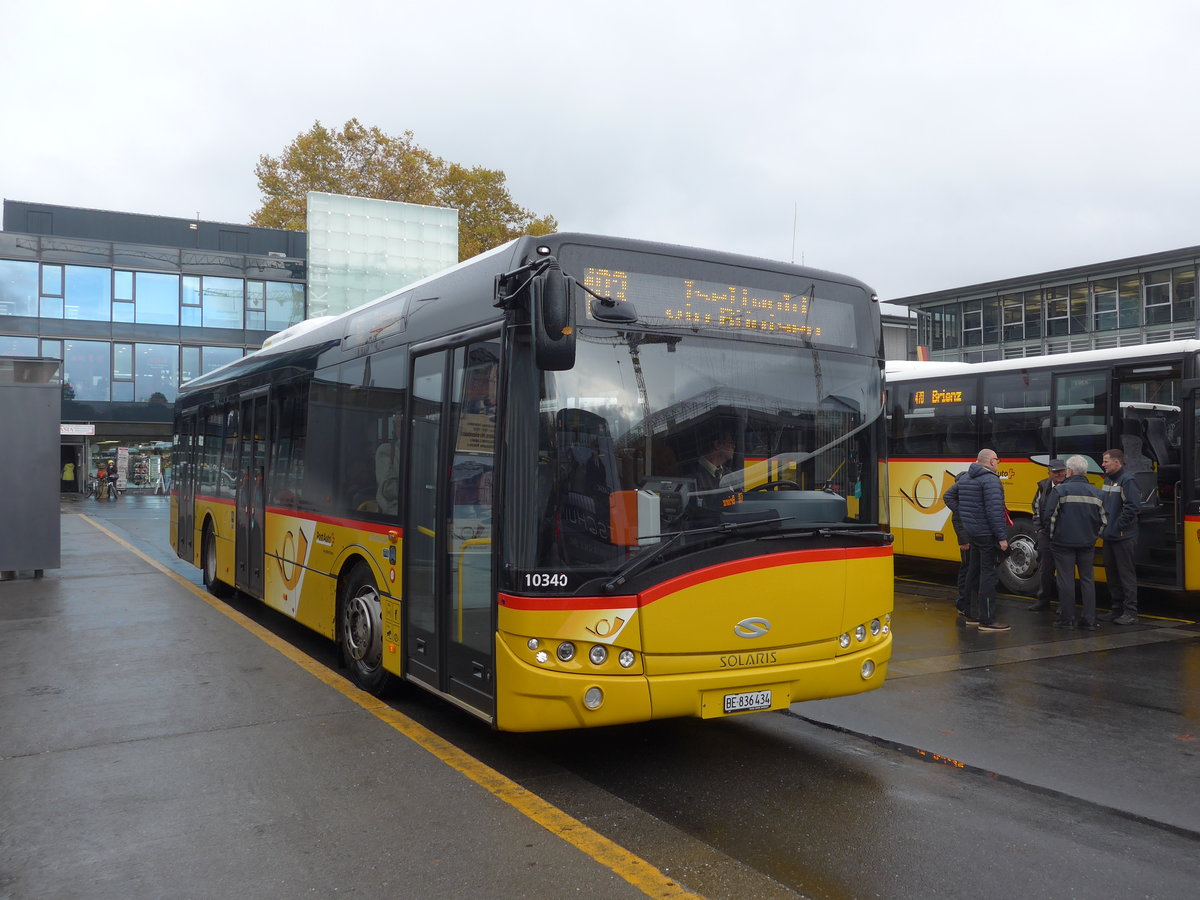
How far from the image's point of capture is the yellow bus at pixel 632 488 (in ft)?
16.2

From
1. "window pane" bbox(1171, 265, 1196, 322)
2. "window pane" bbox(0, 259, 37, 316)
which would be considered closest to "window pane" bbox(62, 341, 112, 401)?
"window pane" bbox(0, 259, 37, 316)

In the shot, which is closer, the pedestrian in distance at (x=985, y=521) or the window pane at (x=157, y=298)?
the pedestrian in distance at (x=985, y=521)

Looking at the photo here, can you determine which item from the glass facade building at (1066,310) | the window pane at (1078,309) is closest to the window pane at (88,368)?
the glass facade building at (1066,310)

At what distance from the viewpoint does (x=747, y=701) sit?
518 cm

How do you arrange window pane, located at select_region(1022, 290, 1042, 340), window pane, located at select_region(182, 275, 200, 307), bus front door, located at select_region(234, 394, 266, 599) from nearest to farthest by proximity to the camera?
bus front door, located at select_region(234, 394, 266, 599) < window pane, located at select_region(182, 275, 200, 307) < window pane, located at select_region(1022, 290, 1042, 340)

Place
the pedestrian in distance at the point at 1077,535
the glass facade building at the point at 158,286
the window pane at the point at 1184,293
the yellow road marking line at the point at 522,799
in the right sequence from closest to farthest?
the yellow road marking line at the point at 522,799 < the pedestrian in distance at the point at 1077,535 < the window pane at the point at 1184,293 < the glass facade building at the point at 158,286

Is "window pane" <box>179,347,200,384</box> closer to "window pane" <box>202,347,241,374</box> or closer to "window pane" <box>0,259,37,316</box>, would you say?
"window pane" <box>202,347,241,374</box>

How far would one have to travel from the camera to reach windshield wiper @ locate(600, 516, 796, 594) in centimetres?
491

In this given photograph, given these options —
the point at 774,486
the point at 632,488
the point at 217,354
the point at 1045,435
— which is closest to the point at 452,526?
the point at 632,488

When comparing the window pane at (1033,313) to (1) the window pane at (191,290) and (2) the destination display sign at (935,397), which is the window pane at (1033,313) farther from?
(1) the window pane at (191,290)

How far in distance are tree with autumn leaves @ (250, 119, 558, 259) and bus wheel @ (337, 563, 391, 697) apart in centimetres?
3508

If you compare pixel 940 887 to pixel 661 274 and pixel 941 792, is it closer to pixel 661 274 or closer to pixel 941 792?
pixel 941 792

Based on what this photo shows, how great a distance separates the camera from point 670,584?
16.3ft

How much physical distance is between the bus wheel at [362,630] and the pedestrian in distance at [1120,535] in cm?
782
